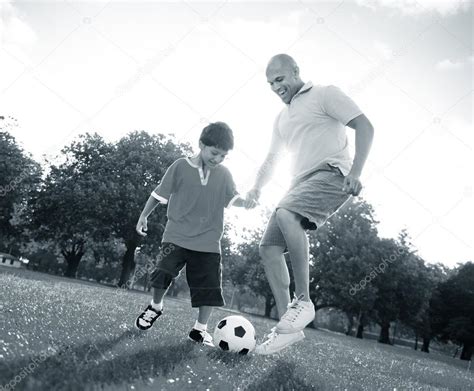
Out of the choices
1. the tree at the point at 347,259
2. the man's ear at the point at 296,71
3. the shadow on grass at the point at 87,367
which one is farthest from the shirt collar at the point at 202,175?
the tree at the point at 347,259

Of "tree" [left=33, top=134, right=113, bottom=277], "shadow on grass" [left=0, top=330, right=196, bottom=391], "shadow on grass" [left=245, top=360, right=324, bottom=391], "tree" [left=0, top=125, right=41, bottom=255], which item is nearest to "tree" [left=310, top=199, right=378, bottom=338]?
"tree" [left=33, top=134, right=113, bottom=277]

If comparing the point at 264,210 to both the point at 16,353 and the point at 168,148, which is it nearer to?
the point at 168,148

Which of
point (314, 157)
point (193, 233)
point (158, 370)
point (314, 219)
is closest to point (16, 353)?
point (158, 370)

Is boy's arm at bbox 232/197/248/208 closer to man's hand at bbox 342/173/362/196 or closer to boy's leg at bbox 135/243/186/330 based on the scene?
boy's leg at bbox 135/243/186/330

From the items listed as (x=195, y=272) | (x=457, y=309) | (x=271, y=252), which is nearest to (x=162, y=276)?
(x=195, y=272)

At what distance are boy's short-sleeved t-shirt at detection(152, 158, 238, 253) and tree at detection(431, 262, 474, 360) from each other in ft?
137

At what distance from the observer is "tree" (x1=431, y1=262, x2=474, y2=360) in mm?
39031

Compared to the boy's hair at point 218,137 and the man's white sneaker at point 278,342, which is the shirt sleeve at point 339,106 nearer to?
the boy's hair at point 218,137

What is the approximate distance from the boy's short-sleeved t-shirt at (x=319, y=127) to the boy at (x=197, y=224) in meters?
0.77

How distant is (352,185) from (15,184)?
33.9 meters

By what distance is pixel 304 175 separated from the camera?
4.31 meters

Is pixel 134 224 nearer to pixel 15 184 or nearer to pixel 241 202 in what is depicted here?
pixel 15 184

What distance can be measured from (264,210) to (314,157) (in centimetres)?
3715

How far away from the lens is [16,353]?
2.45m
